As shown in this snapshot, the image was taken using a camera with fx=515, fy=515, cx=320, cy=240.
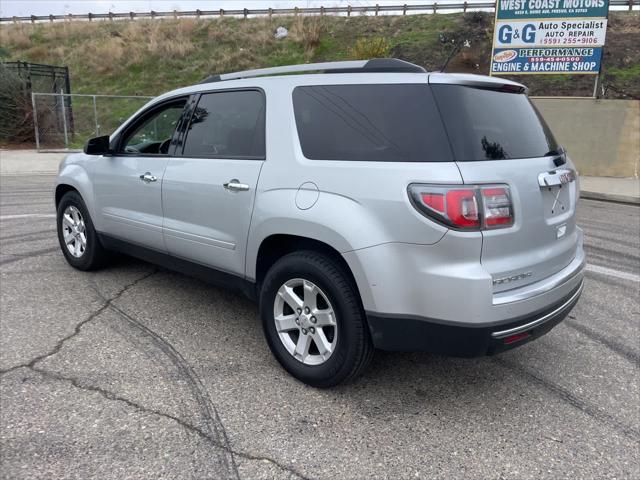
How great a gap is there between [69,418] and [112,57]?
32378 millimetres

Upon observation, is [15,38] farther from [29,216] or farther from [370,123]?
[370,123]

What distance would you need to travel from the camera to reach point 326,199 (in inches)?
110

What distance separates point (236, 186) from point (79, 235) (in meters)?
2.55

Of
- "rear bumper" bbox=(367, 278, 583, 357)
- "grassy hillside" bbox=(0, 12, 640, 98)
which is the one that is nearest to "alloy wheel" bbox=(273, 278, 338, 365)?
"rear bumper" bbox=(367, 278, 583, 357)

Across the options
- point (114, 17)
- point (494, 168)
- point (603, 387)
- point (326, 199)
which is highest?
point (114, 17)

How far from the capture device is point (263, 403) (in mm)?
2883

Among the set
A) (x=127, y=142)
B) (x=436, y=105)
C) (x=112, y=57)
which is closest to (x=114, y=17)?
(x=112, y=57)

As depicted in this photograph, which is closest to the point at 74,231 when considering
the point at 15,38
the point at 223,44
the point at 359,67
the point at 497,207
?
the point at 359,67

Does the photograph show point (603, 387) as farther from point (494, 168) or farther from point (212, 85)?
point (212, 85)

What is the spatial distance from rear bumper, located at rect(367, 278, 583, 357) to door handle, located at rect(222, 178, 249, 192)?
3.83 feet

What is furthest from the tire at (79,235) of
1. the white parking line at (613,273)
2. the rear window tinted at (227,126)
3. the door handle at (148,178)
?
the white parking line at (613,273)

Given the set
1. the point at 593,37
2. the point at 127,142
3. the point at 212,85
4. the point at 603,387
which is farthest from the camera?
the point at 593,37

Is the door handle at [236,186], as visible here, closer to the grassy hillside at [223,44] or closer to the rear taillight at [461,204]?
the rear taillight at [461,204]

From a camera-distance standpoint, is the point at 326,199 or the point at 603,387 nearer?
the point at 326,199
